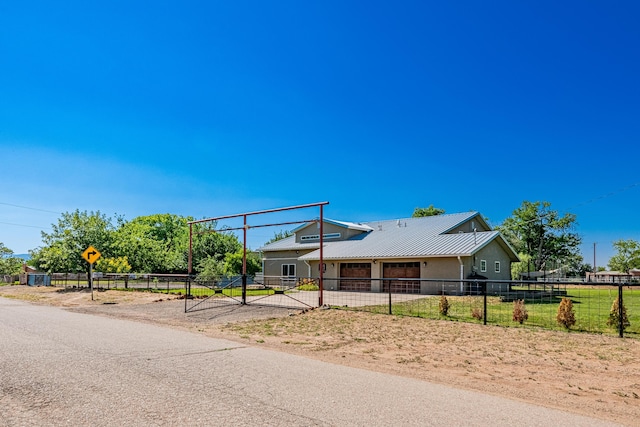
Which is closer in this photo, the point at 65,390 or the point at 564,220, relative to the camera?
the point at 65,390

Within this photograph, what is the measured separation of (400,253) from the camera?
28016mm

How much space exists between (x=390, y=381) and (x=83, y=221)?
A: 3288 cm

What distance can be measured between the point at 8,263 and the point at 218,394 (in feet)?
244

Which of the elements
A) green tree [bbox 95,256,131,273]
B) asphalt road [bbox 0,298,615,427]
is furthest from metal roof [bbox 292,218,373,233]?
asphalt road [bbox 0,298,615,427]

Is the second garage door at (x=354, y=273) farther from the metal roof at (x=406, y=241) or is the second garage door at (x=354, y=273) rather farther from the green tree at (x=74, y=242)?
the green tree at (x=74, y=242)

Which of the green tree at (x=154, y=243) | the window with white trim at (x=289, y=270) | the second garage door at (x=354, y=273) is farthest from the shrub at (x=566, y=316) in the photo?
the green tree at (x=154, y=243)

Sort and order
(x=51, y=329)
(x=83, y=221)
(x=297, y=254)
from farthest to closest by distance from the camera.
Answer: (x=297, y=254) < (x=83, y=221) < (x=51, y=329)

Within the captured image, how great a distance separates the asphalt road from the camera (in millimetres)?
4605

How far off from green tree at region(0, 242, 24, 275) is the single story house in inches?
1846

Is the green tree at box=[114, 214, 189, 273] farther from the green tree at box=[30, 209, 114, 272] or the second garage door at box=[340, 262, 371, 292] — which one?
the second garage door at box=[340, 262, 371, 292]

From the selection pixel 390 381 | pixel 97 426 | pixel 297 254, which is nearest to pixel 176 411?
pixel 97 426

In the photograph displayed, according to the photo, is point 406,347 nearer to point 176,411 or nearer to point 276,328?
point 276,328

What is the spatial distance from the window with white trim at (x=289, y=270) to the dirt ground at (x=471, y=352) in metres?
21.7

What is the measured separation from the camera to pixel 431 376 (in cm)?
684
